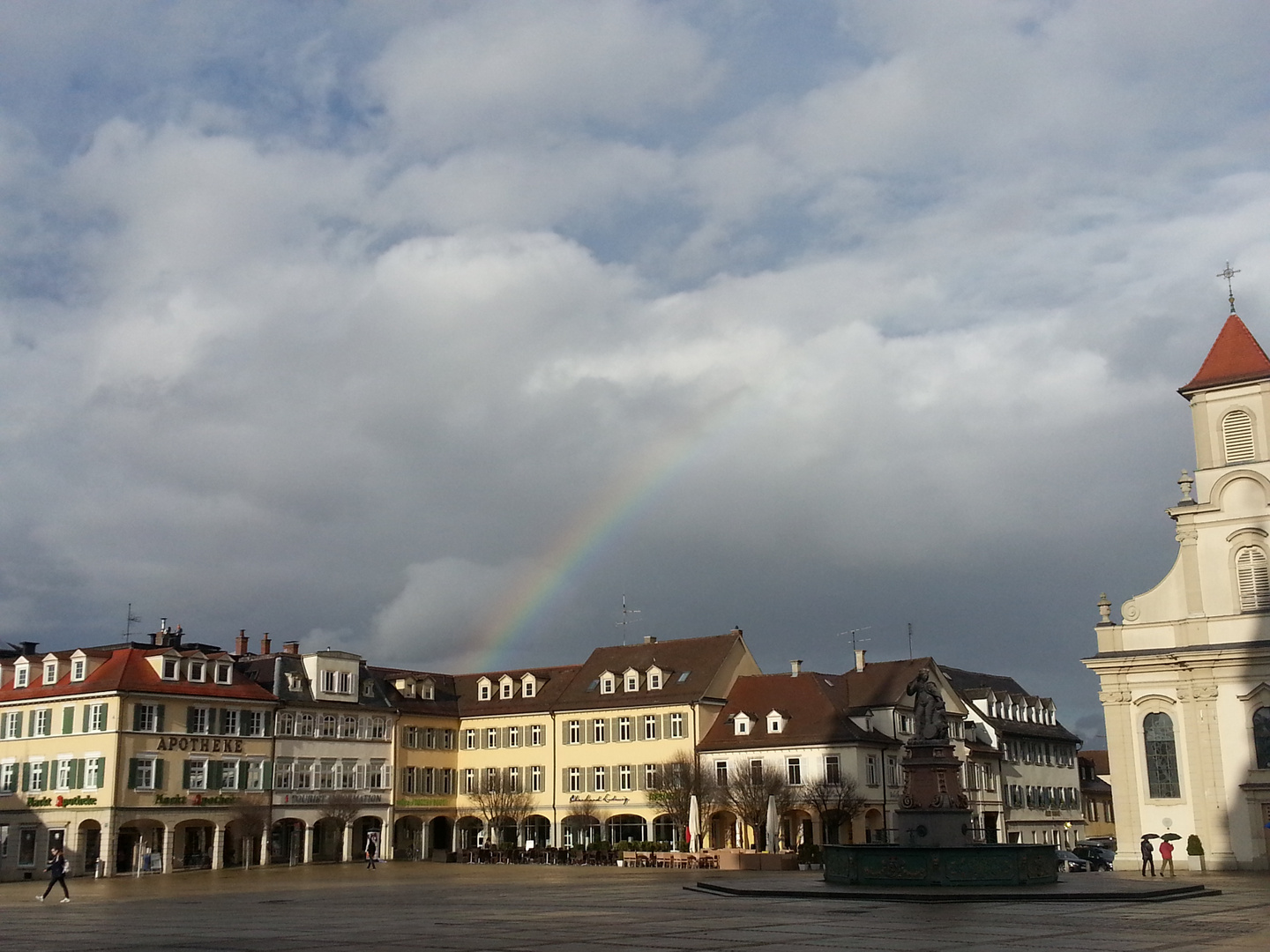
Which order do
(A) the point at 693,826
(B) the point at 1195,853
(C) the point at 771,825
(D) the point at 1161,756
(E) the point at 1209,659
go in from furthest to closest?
(C) the point at 771,825 → (A) the point at 693,826 → (D) the point at 1161,756 → (E) the point at 1209,659 → (B) the point at 1195,853

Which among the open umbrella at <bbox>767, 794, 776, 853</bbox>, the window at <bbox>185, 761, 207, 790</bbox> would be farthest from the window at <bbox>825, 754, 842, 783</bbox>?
the window at <bbox>185, 761, 207, 790</bbox>

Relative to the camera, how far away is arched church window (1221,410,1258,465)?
6444 cm

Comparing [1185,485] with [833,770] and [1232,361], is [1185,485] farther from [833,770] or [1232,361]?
[833,770]

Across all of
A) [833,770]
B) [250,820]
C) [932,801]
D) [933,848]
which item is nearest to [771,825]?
[833,770]

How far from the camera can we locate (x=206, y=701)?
3034 inches

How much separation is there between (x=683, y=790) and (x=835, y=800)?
327 inches

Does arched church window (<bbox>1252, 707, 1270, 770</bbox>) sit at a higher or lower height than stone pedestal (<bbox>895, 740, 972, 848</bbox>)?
higher

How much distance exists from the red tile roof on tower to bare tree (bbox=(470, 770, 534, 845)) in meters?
44.8

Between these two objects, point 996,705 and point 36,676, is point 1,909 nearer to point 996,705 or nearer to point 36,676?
point 36,676

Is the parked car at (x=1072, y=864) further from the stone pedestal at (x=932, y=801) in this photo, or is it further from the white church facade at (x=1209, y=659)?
the stone pedestal at (x=932, y=801)

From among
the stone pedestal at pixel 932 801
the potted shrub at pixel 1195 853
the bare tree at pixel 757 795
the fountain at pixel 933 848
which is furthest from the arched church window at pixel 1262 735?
the stone pedestal at pixel 932 801

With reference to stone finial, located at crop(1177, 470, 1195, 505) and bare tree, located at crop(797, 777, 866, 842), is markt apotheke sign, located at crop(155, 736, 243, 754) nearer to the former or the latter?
bare tree, located at crop(797, 777, 866, 842)

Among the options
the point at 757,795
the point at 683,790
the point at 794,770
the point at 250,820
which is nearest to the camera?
the point at 757,795

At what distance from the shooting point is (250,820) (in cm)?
7625
